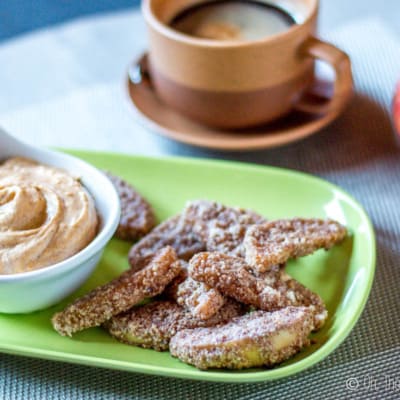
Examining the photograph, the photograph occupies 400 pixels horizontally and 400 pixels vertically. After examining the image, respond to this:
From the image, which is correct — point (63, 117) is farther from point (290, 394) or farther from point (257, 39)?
point (290, 394)

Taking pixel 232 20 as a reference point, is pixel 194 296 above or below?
below

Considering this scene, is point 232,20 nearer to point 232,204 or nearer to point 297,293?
point 232,204

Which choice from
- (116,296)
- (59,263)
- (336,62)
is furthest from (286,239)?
(336,62)

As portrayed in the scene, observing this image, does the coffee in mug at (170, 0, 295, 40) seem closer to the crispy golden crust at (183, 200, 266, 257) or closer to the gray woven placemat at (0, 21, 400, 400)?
the gray woven placemat at (0, 21, 400, 400)

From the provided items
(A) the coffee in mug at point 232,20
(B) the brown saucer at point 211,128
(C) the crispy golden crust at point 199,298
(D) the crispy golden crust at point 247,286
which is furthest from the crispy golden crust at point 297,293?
(A) the coffee in mug at point 232,20

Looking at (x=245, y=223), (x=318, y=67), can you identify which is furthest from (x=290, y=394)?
(x=318, y=67)

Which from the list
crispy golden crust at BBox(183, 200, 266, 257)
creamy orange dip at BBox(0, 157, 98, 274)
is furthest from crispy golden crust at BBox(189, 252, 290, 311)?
creamy orange dip at BBox(0, 157, 98, 274)
